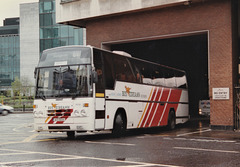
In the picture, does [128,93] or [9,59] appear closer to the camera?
[128,93]

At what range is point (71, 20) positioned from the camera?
24.4 meters

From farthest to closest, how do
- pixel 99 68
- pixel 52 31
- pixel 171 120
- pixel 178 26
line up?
pixel 52 31
pixel 171 120
pixel 178 26
pixel 99 68

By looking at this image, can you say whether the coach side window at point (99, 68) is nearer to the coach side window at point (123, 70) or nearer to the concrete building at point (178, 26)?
the coach side window at point (123, 70)

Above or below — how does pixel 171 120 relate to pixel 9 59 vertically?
below

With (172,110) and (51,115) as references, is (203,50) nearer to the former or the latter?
(172,110)

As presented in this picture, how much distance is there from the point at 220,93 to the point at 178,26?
402cm

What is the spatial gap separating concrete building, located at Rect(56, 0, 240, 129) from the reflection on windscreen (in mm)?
7530

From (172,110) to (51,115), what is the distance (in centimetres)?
857

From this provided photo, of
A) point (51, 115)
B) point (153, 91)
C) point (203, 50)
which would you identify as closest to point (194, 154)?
point (51, 115)

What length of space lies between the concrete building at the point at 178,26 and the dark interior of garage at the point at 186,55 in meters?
0.46

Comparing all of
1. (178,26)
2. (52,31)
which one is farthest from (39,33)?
(178,26)

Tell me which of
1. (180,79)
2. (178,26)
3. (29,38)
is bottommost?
(180,79)

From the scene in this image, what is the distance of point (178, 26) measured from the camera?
20844mm

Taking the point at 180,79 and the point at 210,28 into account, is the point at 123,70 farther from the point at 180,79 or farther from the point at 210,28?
the point at 180,79
